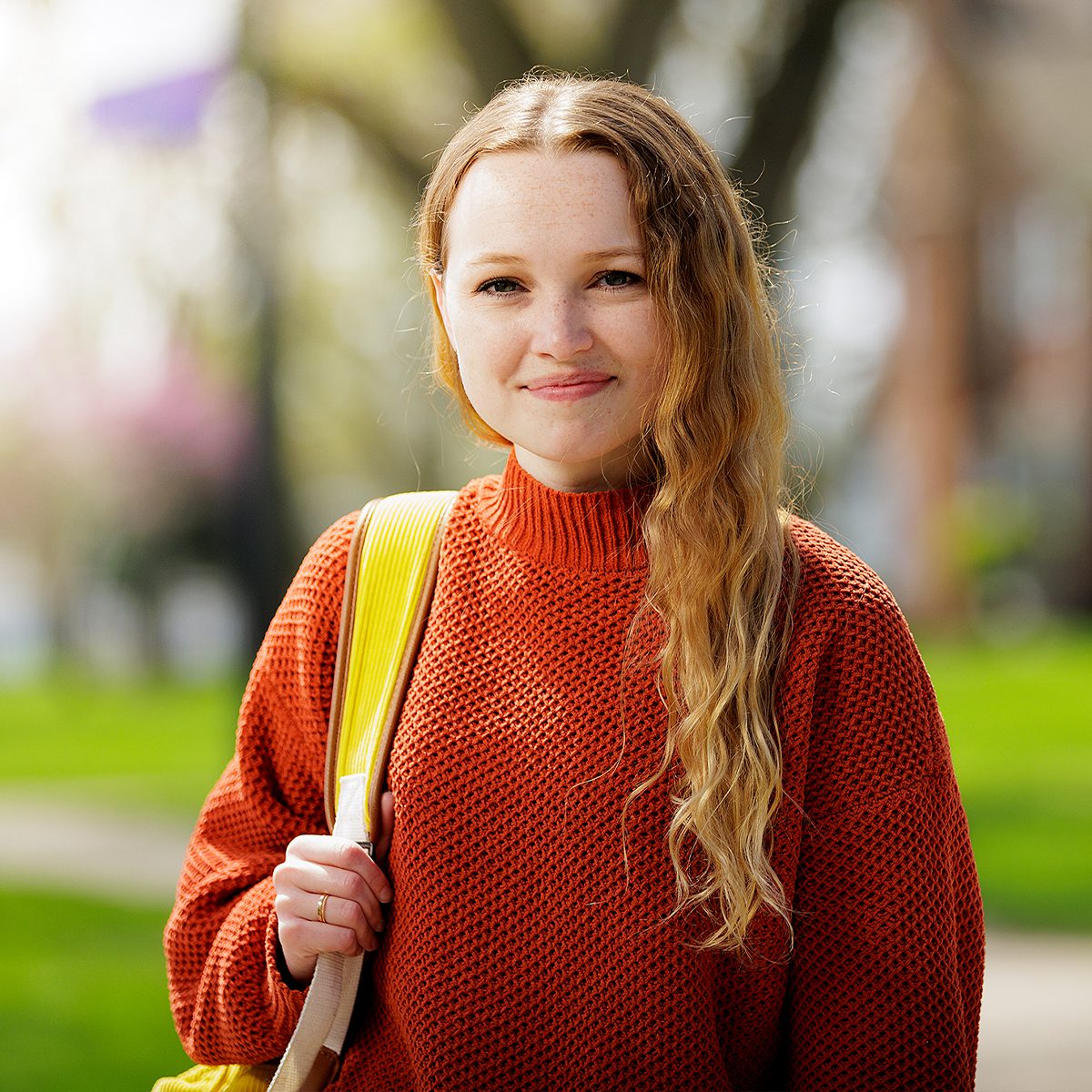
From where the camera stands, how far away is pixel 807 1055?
200 cm

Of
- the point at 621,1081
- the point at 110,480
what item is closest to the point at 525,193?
the point at 621,1081

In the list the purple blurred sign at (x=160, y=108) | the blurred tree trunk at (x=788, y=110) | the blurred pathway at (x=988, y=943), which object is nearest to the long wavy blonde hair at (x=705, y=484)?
the blurred pathway at (x=988, y=943)

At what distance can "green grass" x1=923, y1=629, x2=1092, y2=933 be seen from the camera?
707 cm

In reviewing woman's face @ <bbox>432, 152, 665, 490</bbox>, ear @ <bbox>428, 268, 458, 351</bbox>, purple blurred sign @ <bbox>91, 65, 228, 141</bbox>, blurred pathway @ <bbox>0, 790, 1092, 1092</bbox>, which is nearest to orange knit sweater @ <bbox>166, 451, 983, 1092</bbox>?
woman's face @ <bbox>432, 152, 665, 490</bbox>

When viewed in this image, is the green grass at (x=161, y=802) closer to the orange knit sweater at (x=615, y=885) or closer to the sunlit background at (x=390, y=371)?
the sunlit background at (x=390, y=371)

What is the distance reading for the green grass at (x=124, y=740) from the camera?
10898 mm

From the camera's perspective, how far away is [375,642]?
2164mm

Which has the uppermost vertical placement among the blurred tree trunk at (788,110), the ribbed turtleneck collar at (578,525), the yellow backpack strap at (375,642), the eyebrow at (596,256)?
the blurred tree trunk at (788,110)

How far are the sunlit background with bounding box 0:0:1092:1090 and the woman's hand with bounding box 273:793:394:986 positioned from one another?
2.86 feet

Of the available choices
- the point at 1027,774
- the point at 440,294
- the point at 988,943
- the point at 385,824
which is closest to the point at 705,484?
the point at 440,294

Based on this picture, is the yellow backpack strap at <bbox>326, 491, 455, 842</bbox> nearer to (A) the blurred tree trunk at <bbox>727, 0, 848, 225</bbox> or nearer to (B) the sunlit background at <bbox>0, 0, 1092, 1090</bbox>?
(B) the sunlit background at <bbox>0, 0, 1092, 1090</bbox>

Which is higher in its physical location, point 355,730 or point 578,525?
point 578,525

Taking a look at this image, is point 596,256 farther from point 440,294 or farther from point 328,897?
point 328,897

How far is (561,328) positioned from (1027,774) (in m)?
8.95
